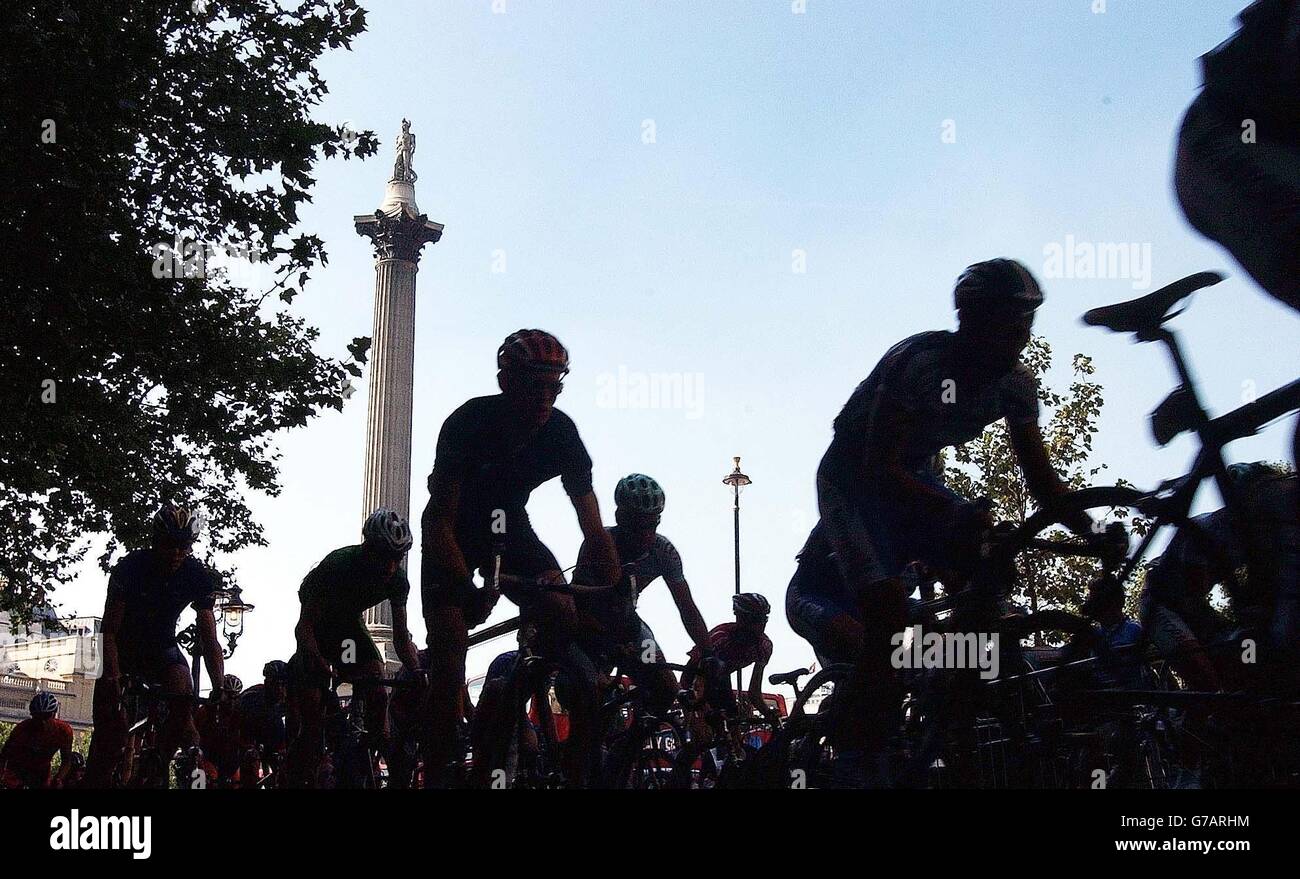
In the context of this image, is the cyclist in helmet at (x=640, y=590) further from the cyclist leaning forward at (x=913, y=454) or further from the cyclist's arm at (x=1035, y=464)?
the cyclist's arm at (x=1035, y=464)

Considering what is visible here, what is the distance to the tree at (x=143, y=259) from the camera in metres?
14.1

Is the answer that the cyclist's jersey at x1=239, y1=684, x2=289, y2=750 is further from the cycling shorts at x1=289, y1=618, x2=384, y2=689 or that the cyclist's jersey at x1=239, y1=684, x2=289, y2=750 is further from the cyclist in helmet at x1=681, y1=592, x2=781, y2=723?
the cyclist in helmet at x1=681, y1=592, x2=781, y2=723

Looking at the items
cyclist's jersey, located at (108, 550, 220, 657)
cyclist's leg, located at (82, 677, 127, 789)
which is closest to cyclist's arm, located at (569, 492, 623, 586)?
cyclist's jersey, located at (108, 550, 220, 657)

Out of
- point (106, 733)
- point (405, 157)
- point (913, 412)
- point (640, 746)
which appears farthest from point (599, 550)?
point (405, 157)

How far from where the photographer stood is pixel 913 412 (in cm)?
479

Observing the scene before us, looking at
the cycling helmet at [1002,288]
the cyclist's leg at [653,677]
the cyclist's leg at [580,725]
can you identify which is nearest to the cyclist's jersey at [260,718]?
the cyclist's leg at [653,677]

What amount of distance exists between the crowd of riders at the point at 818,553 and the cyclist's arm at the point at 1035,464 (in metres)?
0.01

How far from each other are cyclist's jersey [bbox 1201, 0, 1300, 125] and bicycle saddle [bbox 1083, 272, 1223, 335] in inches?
21.5

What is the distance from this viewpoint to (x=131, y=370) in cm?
1588

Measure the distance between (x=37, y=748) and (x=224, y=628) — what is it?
17.1 metres
